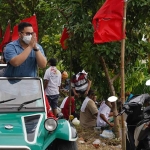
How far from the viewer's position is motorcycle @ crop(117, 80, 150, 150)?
601cm

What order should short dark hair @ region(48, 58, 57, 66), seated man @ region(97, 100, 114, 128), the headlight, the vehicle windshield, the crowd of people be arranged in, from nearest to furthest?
the headlight, the vehicle windshield, the crowd of people, seated man @ region(97, 100, 114, 128), short dark hair @ region(48, 58, 57, 66)

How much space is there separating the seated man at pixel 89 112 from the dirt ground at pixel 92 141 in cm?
33

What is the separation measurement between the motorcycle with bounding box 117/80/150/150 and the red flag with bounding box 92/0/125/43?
1.94 m

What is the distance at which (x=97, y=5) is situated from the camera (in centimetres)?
1000

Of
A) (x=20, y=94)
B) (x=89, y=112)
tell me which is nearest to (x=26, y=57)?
(x=20, y=94)

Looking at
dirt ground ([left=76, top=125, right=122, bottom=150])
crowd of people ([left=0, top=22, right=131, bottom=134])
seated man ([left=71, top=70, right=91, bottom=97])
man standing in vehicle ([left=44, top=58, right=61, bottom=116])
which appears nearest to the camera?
crowd of people ([left=0, top=22, right=131, bottom=134])

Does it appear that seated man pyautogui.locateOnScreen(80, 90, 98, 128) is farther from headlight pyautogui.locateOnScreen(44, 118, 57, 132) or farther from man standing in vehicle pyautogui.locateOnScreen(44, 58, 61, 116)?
headlight pyautogui.locateOnScreen(44, 118, 57, 132)

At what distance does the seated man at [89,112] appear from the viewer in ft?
35.6

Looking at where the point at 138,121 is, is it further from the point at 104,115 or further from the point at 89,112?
the point at 89,112

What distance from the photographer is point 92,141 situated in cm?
972

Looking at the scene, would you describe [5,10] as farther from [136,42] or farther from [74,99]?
[136,42]

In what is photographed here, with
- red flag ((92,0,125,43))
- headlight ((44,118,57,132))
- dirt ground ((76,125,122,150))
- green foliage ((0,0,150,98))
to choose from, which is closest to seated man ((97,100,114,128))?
dirt ground ((76,125,122,150))

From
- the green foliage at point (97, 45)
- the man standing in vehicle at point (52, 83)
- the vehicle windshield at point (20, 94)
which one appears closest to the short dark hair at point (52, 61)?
the man standing in vehicle at point (52, 83)

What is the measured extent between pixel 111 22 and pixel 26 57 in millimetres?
2323
